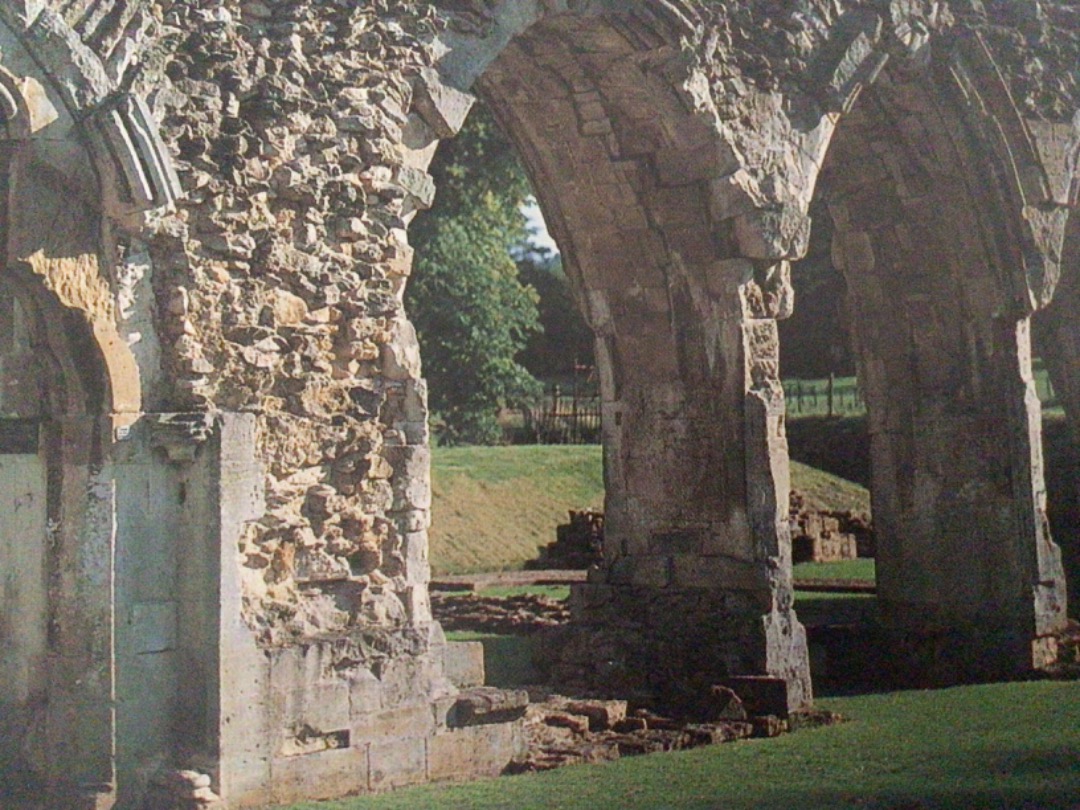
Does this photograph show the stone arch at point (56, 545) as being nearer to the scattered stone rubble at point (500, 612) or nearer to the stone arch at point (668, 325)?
the stone arch at point (668, 325)

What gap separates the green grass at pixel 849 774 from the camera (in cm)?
720

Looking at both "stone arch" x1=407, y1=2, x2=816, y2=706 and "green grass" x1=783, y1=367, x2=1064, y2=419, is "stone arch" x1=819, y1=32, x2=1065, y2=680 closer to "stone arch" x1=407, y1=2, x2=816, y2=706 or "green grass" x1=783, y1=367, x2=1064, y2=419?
"stone arch" x1=407, y1=2, x2=816, y2=706

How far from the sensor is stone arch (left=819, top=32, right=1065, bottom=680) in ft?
37.9

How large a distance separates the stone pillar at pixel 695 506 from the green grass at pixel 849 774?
0.88 meters

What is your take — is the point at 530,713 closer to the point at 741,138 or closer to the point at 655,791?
the point at 655,791

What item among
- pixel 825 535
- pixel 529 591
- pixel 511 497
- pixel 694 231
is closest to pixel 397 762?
pixel 694 231

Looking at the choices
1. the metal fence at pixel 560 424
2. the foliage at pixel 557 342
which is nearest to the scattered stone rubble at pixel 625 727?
the metal fence at pixel 560 424

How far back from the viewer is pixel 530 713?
930 centimetres

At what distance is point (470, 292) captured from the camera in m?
21.9

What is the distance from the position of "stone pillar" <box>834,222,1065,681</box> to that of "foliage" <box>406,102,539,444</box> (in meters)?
10.0

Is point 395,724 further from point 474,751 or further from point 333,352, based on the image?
point 333,352

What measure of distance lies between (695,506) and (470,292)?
11805 mm

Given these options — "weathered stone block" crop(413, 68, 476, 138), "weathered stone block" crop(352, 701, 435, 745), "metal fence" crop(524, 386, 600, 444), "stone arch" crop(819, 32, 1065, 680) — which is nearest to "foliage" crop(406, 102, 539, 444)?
"metal fence" crop(524, 386, 600, 444)

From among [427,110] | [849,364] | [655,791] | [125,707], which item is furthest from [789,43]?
[849,364]
